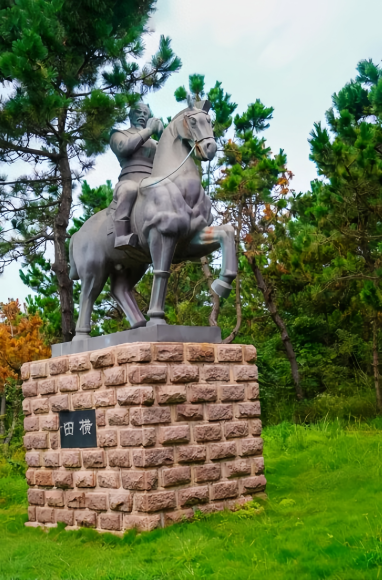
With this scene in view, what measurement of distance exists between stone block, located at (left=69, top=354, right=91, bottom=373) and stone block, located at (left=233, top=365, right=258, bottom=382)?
3.92 ft

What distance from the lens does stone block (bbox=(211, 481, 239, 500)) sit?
484cm

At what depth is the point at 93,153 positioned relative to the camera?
9.52 metres

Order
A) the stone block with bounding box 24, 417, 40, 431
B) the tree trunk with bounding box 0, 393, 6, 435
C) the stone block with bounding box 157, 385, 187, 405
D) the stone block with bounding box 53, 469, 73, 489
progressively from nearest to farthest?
1. the stone block with bounding box 157, 385, 187, 405
2. the stone block with bounding box 53, 469, 73, 489
3. the stone block with bounding box 24, 417, 40, 431
4. the tree trunk with bounding box 0, 393, 6, 435

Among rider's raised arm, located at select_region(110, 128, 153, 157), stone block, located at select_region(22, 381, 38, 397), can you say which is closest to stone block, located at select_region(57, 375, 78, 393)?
stone block, located at select_region(22, 381, 38, 397)

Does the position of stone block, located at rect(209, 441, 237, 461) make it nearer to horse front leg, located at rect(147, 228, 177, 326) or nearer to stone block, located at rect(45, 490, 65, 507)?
horse front leg, located at rect(147, 228, 177, 326)

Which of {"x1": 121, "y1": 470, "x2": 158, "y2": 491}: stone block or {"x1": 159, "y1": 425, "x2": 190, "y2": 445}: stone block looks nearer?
{"x1": 121, "y1": 470, "x2": 158, "y2": 491}: stone block

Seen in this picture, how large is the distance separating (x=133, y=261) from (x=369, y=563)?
3219 millimetres

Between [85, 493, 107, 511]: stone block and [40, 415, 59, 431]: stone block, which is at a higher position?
[40, 415, 59, 431]: stone block

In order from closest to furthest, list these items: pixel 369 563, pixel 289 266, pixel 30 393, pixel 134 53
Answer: pixel 369 563
pixel 30 393
pixel 134 53
pixel 289 266

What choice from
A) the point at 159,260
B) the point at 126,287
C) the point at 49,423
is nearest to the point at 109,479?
the point at 49,423

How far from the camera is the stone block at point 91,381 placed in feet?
16.3

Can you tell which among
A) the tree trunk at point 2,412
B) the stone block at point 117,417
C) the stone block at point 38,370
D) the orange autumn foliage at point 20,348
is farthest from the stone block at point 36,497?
the tree trunk at point 2,412

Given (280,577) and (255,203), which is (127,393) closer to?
(280,577)

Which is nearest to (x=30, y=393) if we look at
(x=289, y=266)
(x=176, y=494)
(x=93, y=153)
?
(x=176, y=494)
